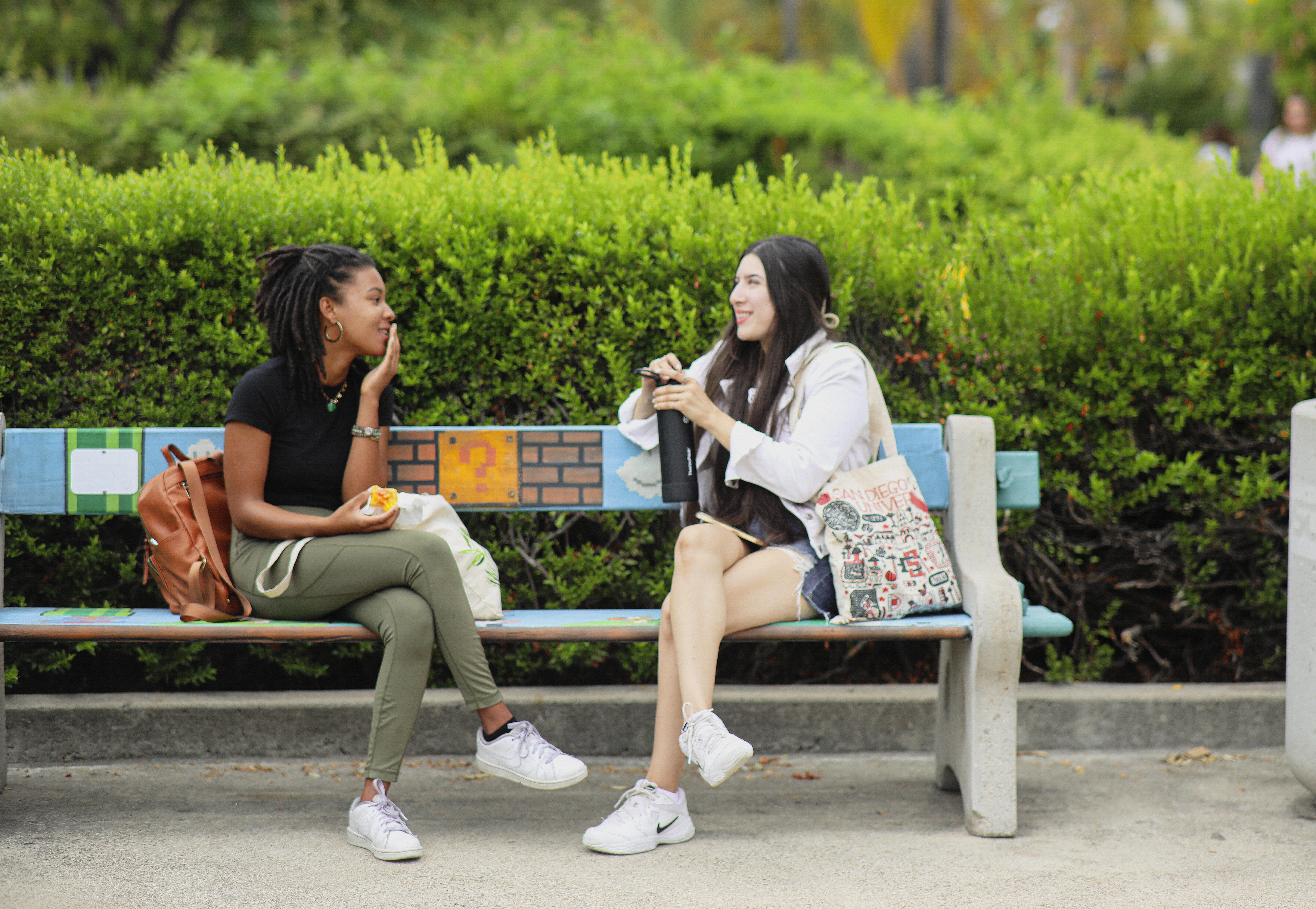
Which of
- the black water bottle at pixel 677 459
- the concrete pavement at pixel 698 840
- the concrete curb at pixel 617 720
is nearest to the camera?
the concrete pavement at pixel 698 840

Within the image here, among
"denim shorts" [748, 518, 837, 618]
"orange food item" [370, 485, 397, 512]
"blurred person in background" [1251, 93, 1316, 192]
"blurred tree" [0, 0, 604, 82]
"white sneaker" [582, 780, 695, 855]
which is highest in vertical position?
"blurred tree" [0, 0, 604, 82]

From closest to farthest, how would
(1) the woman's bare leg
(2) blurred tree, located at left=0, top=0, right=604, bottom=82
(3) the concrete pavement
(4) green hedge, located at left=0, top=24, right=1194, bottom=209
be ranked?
(3) the concrete pavement → (1) the woman's bare leg → (4) green hedge, located at left=0, top=24, right=1194, bottom=209 → (2) blurred tree, located at left=0, top=0, right=604, bottom=82

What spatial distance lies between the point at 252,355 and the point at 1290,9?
1148 cm

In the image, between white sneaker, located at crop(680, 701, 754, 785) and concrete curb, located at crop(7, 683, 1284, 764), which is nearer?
white sneaker, located at crop(680, 701, 754, 785)

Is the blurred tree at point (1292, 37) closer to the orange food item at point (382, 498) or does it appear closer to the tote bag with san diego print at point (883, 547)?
the tote bag with san diego print at point (883, 547)

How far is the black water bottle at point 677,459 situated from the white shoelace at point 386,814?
3.67 feet

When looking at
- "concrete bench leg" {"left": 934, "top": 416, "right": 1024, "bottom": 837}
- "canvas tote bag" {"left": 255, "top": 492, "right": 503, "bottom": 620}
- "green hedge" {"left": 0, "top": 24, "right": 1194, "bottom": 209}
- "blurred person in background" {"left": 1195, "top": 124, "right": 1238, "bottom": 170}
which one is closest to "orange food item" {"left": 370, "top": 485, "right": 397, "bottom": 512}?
"canvas tote bag" {"left": 255, "top": 492, "right": 503, "bottom": 620}

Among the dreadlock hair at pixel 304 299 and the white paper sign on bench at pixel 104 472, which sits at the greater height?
the dreadlock hair at pixel 304 299

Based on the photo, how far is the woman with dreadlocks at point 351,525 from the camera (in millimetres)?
3145

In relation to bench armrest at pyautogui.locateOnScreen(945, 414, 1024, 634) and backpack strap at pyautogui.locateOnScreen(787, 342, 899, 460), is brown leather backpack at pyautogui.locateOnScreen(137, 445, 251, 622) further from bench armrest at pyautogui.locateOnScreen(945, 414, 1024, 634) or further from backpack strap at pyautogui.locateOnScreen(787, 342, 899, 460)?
bench armrest at pyautogui.locateOnScreen(945, 414, 1024, 634)

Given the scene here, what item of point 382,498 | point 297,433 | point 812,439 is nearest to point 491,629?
point 382,498

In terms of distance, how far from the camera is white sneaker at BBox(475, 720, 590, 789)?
10.4 ft

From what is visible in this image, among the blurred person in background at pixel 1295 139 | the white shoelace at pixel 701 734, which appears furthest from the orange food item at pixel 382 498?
the blurred person in background at pixel 1295 139

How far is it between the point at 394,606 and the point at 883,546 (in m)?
1.37
